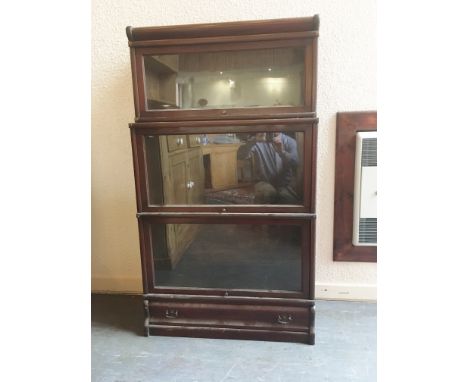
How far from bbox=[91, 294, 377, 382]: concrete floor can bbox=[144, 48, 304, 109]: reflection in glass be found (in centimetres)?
104

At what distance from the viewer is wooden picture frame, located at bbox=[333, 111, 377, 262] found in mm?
1543

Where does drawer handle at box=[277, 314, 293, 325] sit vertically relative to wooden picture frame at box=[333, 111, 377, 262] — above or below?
below

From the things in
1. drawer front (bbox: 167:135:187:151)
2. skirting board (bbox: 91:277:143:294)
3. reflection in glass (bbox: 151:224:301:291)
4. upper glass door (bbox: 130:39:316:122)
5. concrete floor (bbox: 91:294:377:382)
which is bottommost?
concrete floor (bbox: 91:294:377:382)

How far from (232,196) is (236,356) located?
674 millimetres

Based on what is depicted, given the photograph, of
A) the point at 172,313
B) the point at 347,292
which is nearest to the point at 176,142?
the point at 172,313

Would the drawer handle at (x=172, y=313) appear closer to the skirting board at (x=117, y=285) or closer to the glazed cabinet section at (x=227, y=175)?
the glazed cabinet section at (x=227, y=175)

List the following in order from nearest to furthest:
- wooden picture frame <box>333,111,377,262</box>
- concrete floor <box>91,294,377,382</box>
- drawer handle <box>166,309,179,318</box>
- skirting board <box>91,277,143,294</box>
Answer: concrete floor <box>91,294,377,382</box> → drawer handle <box>166,309,179,318</box> → wooden picture frame <box>333,111,377,262</box> → skirting board <box>91,277,143,294</box>

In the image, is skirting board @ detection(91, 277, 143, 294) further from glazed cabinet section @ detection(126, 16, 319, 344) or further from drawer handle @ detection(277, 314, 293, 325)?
drawer handle @ detection(277, 314, 293, 325)

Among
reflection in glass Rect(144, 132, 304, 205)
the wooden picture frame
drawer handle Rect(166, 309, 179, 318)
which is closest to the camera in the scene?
reflection in glass Rect(144, 132, 304, 205)

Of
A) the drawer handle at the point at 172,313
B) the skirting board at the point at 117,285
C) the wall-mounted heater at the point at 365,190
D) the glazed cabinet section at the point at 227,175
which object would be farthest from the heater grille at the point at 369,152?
the skirting board at the point at 117,285

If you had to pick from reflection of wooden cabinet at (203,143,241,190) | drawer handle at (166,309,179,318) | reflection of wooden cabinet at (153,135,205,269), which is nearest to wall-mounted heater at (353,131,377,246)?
reflection of wooden cabinet at (203,143,241,190)

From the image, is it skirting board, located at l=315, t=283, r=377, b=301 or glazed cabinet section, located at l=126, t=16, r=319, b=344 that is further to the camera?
skirting board, located at l=315, t=283, r=377, b=301
